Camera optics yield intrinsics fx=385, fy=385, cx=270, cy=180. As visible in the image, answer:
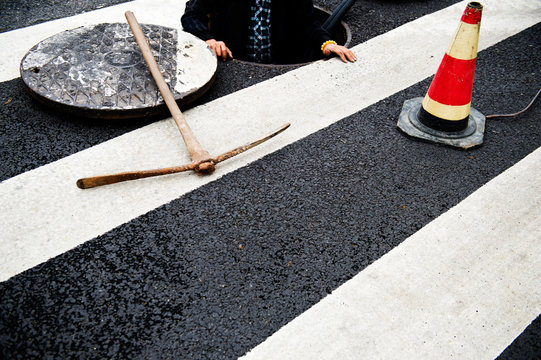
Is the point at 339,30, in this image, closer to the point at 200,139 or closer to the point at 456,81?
the point at 456,81

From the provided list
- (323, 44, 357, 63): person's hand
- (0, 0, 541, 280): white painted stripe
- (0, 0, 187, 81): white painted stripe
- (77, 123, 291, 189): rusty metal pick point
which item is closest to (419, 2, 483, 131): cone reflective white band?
(0, 0, 541, 280): white painted stripe

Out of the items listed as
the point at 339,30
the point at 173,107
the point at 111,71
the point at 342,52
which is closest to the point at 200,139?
the point at 173,107

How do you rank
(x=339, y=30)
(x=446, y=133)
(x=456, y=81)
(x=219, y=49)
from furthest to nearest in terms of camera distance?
(x=339, y=30) → (x=219, y=49) → (x=446, y=133) → (x=456, y=81)

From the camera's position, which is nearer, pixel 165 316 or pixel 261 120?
pixel 165 316

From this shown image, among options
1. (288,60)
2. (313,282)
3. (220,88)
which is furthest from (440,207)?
(288,60)

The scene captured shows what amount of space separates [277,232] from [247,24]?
2113 mm

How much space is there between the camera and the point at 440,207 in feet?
6.40

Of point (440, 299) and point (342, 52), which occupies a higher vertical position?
point (342, 52)

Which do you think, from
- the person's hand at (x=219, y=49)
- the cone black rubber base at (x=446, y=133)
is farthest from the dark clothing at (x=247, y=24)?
the cone black rubber base at (x=446, y=133)

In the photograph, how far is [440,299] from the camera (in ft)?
5.10

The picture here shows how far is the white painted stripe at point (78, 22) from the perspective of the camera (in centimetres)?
282

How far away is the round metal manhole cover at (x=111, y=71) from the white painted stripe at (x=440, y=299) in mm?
1538

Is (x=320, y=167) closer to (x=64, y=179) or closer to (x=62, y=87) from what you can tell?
(x=64, y=179)

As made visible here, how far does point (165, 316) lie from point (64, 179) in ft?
3.24
